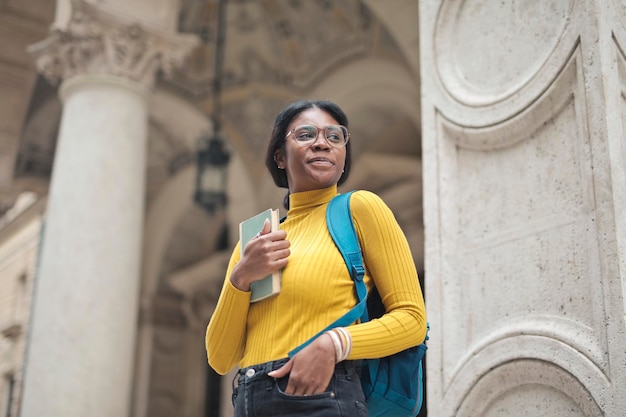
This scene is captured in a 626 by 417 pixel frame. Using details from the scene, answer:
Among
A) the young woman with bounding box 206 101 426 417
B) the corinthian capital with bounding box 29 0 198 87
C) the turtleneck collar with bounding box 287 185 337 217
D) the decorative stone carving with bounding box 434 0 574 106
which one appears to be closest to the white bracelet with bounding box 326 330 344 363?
the young woman with bounding box 206 101 426 417

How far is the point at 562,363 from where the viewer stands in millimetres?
2699

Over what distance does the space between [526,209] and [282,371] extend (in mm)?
1473

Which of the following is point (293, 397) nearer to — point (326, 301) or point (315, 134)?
Result: point (326, 301)

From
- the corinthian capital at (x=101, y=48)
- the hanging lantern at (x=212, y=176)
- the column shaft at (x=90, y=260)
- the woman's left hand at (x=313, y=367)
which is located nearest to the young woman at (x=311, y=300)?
the woman's left hand at (x=313, y=367)

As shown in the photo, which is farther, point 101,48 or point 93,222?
point 101,48

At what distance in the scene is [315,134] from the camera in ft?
7.10

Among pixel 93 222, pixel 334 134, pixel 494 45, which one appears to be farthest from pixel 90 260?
pixel 334 134

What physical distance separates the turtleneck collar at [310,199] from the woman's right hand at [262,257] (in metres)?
0.20

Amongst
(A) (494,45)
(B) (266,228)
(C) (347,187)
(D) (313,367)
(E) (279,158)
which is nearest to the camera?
(D) (313,367)

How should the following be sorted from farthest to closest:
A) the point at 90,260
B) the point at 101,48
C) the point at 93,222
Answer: the point at 101,48, the point at 93,222, the point at 90,260

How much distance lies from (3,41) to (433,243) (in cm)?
921

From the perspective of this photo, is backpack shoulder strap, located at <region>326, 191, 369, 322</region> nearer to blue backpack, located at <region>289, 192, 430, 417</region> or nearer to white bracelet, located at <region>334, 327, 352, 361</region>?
blue backpack, located at <region>289, 192, 430, 417</region>

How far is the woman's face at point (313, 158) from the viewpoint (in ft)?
7.07

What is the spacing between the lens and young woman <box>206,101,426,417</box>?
1.86m
